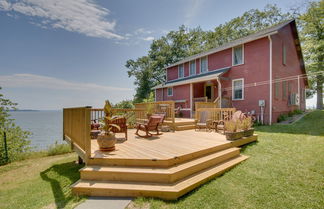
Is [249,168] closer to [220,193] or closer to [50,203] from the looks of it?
[220,193]

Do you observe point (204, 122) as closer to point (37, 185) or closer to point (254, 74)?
point (254, 74)

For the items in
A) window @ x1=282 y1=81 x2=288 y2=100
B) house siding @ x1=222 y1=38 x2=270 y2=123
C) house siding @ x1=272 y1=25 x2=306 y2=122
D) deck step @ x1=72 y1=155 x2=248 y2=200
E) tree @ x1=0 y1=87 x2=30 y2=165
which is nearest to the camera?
deck step @ x1=72 y1=155 x2=248 y2=200

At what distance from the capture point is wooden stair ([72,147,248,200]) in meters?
2.81

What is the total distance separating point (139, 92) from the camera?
91.0 ft

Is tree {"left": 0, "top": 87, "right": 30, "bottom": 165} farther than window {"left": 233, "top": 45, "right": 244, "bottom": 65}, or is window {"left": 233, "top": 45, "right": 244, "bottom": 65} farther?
window {"left": 233, "top": 45, "right": 244, "bottom": 65}

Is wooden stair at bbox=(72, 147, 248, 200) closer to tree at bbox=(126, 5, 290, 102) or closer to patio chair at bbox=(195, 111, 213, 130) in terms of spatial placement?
patio chair at bbox=(195, 111, 213, 130)

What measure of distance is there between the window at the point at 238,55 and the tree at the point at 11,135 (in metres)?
13.9

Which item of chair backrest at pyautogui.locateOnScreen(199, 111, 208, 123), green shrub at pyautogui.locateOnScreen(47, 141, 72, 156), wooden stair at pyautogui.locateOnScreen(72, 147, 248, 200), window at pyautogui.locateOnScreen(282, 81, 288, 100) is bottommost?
green shrub at pyautogui.locateOnScreen(47, 141, 72, 156)

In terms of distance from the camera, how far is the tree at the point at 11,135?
23.0ft

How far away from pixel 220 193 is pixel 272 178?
1427mm

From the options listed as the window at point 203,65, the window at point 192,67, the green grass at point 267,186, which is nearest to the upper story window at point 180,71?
the window at point 192,67

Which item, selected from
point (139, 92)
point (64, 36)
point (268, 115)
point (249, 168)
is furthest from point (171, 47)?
point (249, 168)

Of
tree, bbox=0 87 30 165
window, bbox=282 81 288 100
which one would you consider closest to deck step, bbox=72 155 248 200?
tree, bbox=0 87 30 165

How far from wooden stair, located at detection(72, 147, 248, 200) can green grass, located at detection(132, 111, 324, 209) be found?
0.14m
